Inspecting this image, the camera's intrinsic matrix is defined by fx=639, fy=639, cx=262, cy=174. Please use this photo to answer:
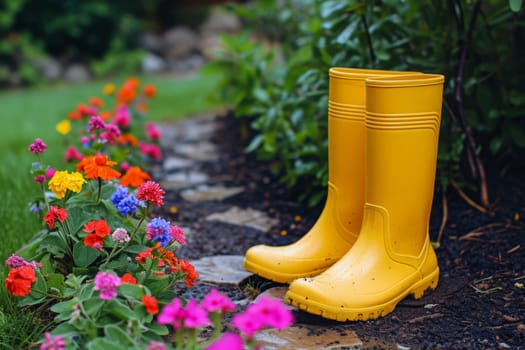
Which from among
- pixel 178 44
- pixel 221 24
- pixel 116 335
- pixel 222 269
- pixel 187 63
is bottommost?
pixel 222 269

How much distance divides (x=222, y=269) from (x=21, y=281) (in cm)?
67

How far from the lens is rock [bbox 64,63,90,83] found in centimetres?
865

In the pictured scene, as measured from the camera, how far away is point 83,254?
1551 mm

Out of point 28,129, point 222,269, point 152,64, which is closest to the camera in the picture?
point 222,269

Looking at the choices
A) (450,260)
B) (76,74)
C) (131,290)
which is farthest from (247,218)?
(76,74)

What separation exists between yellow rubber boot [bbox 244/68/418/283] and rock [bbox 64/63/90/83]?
7394mm

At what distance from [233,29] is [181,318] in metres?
9.57

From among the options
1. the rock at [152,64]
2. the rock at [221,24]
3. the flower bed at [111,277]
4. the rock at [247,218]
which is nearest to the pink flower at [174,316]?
the flower bed at [111,277]

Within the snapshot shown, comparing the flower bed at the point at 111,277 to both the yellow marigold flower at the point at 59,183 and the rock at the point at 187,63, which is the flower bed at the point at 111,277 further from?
the rock at the point at 187,63

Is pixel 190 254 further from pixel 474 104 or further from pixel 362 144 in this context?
pixel 474 104

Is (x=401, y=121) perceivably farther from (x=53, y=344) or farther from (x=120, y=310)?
(x=53, y=344)

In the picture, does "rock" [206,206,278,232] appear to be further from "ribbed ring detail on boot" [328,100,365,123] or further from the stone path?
"ribbed ring detail on boot" [328,100,365,123]

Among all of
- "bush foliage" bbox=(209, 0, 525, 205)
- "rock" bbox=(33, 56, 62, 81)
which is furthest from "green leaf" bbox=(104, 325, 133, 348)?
"rock" bbox=(33, 56, 62, 81)

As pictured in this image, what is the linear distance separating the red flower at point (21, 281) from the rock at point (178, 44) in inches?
339
